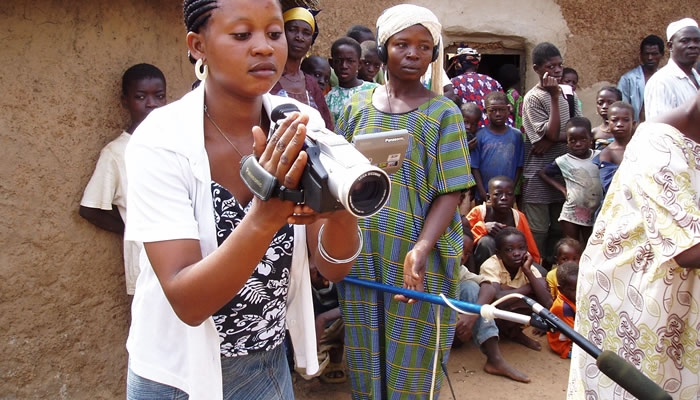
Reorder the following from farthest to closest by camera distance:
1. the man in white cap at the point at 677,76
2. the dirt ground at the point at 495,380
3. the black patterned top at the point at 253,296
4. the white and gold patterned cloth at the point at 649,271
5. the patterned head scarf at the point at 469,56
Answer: the patterned head scarf at the point at 469,56 → the man in white cap at the point at 677,76 → the dirt ground at the point at 495,380 → the white and gold patterned cloth at the point at 649,271 → the black patterned top at the point at 253,296

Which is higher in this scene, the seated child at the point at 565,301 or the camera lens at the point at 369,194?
the camera lens at the point at 369,194

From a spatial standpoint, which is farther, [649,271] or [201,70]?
[649,271]

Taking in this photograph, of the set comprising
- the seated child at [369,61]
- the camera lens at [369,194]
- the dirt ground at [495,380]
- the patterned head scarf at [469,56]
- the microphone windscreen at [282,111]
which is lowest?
the dirt ground at [495,380]

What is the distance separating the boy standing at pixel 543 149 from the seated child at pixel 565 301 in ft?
3.63

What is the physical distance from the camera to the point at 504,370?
4008 millimetres

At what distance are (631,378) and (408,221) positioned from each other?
59.0 inches

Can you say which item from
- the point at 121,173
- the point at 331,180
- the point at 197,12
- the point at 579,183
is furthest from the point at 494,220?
the point at 331,180

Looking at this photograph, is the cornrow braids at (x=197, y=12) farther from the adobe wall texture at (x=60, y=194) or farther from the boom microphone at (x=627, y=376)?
the adobe wall texture at (x=60, y=194)

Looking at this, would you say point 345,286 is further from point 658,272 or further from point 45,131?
point 45,131

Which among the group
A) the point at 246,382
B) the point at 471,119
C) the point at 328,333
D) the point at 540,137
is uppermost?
the point at 471,119

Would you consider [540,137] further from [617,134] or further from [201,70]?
[201,70]

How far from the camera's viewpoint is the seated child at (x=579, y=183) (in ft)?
16.3

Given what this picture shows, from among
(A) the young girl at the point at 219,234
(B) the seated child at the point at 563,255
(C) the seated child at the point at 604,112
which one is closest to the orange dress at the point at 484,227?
(B) the seated child at the point at 563,255

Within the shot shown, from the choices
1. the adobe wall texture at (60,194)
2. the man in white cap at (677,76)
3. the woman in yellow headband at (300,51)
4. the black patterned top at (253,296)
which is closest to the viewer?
the black patterned top at (253,296)
